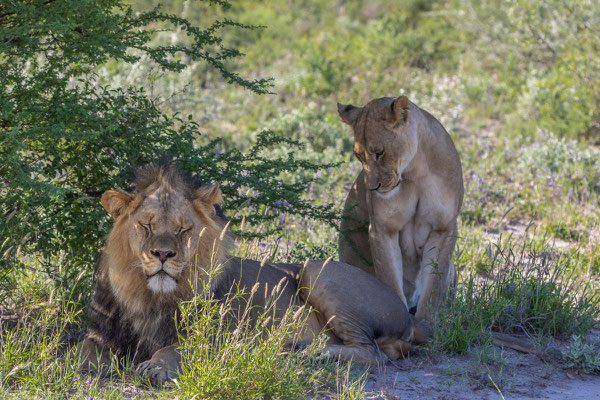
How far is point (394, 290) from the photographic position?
18.5 ft

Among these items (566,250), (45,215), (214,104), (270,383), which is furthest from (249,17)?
(270,383)

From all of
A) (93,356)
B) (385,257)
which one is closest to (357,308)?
(385,257)

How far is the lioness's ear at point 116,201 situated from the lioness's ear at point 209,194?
37 cm

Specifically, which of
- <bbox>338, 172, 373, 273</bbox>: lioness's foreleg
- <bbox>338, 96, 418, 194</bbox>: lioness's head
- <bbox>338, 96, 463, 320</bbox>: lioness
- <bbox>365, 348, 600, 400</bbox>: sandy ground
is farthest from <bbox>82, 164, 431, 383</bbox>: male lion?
<bbox>338, 172, 373, 273</bbox>: lioness's foreleg

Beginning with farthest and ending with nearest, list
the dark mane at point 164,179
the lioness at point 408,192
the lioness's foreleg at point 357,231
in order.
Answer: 1. the lioness's foreleg at point 357,231
2. the lioness at point 408,192
3. the dark mane at point 164,179

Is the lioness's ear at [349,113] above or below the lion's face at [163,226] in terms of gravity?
above

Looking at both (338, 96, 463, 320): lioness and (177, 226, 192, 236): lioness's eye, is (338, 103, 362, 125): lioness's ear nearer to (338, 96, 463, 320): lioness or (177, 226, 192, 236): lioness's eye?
(338, 96, 463, 320): lioness

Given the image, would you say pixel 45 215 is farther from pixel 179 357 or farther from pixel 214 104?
pixel 214 104

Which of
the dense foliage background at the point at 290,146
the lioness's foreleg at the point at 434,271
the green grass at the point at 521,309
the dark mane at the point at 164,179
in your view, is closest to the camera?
the dark mane at the point at 164,179

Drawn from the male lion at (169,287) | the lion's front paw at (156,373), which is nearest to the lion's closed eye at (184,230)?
the male lion at (169,287)

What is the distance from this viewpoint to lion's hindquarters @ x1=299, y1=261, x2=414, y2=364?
204 inches

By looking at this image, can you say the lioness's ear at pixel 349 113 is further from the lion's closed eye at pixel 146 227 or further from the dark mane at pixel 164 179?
the lion's closed eye at pixel 146 227

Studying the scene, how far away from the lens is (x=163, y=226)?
446cm

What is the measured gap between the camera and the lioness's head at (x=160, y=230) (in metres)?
4.40
